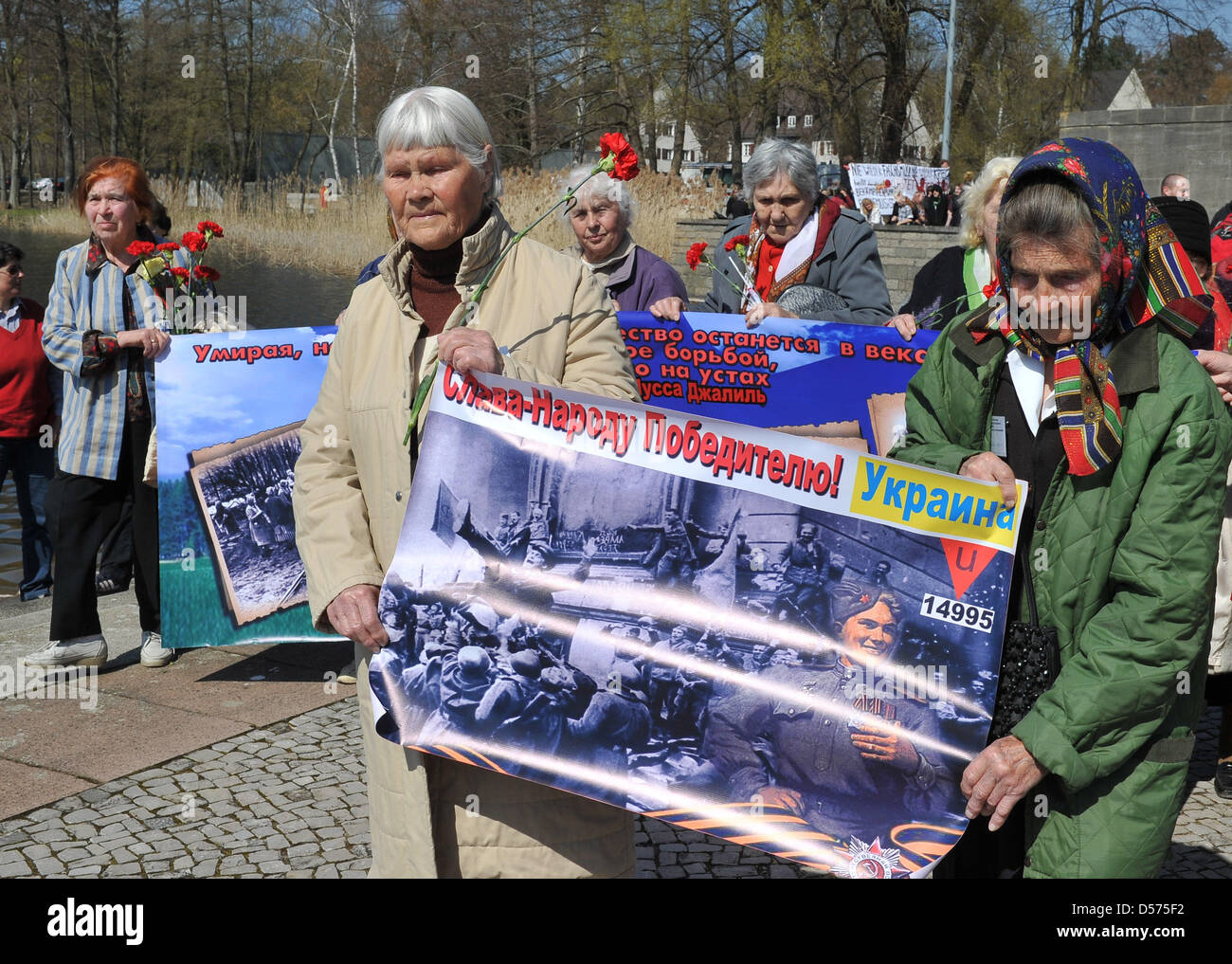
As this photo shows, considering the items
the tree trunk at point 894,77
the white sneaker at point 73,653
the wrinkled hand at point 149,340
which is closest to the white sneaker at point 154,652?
the white sneaker at point 73,653

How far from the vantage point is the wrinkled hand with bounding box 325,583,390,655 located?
2752mm

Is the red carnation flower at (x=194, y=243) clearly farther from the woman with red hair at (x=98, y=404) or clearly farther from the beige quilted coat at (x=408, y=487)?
the beige quilted coat at (x=408, y=487)

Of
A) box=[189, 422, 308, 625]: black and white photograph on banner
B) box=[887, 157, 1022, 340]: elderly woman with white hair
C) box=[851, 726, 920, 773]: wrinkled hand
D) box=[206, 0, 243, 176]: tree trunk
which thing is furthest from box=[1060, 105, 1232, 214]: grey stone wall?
box=[206, 0, 243, 176]: tree trunk

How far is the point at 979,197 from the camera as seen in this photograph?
509cm

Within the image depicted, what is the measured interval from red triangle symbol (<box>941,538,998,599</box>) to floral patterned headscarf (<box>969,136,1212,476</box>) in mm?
252

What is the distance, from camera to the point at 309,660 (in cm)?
618

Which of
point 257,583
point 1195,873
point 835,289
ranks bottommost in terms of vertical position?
point 1195,873

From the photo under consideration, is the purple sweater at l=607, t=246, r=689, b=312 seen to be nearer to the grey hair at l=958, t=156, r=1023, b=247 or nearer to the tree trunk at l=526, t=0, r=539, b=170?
the grey hair at l=958, t=156, r=1023, b=247

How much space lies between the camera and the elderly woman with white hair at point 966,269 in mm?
5012

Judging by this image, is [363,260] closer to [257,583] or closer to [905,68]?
[257,583]

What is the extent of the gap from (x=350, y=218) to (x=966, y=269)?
1868cm

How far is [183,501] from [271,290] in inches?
567

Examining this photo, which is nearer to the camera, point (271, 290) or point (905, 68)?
point (271, 290)

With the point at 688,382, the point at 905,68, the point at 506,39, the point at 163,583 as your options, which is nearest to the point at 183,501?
the point at 163,583
